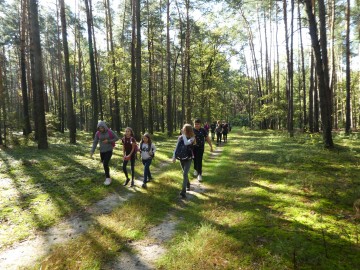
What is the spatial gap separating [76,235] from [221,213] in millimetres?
3081

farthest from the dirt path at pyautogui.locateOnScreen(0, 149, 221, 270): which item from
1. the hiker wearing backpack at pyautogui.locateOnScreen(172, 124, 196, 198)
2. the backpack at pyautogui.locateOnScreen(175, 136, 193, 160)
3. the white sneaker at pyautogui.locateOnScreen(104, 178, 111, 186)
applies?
the white sneaker at pyautogui.locateOnScreen(104, 178, 111, 186)

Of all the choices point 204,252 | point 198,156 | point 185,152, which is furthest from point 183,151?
point 204,252

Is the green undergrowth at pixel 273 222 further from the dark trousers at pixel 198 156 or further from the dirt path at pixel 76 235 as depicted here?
the dark trousers at pixel 198 156

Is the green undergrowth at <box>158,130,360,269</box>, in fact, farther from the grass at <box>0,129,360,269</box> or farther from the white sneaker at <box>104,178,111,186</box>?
the white sneaker at <box>104,178,111,186</box>

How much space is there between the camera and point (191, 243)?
459 centimetres

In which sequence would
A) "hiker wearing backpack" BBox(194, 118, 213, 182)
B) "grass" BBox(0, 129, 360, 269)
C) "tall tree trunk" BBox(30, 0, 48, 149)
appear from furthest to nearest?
"tall tree trunk" BBox(30, 0, 48, 149) < "hiker wearing backpack" BBox(194, 118, 213, 182) < "grass" BBox(0, 129, 360, 269)

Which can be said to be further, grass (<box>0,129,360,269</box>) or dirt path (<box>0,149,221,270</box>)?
dirt path (<box>0,149,221,270</box>)

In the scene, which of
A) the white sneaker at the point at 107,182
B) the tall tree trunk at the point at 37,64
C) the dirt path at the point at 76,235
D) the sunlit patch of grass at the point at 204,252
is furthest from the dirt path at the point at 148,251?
the tall tree trunk at the point at 37,64

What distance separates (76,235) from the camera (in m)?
5.47

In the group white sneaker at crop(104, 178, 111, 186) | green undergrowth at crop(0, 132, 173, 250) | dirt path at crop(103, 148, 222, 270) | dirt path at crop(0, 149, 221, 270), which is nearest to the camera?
dirt path at crop(103, 148, 222, 270)

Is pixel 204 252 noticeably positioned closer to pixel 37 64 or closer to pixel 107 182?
pixel 107 182

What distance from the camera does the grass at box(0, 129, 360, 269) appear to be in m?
4.18

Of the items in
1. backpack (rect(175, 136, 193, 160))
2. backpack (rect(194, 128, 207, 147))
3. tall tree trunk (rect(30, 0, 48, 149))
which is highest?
tall tree trunk (rect(30, 0, 48, 149))

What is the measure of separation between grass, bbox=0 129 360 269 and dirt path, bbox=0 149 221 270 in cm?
19
